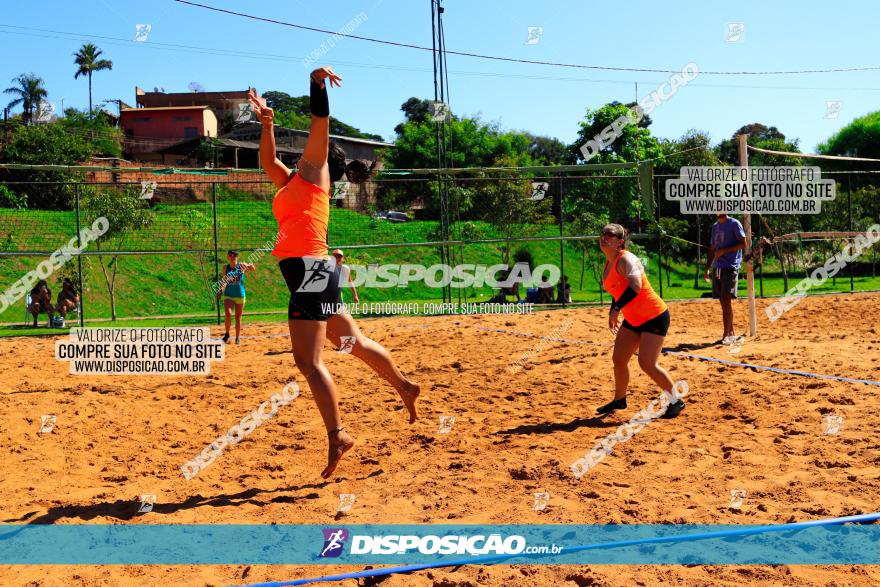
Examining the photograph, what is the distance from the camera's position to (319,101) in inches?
169

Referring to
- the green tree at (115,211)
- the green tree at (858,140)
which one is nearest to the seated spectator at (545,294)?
the green tree at (115,211)

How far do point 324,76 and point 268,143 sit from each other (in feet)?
1.98

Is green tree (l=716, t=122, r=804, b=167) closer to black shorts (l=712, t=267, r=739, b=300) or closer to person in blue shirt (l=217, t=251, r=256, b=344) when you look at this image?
black shorts (l=712, t=267, r=739, b=300)

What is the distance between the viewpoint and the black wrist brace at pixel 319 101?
428 centimetres

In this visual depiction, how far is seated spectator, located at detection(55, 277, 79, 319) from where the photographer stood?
1590 cm

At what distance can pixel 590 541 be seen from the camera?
139 inches

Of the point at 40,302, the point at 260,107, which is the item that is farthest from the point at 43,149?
the point at 260,107

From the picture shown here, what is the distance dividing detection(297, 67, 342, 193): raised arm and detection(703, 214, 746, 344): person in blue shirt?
7266 mm

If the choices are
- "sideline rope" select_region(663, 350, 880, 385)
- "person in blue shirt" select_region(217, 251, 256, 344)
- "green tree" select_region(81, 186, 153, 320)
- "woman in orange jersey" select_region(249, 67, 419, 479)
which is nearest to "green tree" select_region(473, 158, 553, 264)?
"person in blue shirt" select_region(217, 251, 256, 344)

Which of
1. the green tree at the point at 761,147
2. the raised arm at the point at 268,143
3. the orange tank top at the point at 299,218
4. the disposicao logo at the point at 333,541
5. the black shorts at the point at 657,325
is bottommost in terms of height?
the disposicao logo at the point at 333,541

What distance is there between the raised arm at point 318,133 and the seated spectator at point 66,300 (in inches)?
536

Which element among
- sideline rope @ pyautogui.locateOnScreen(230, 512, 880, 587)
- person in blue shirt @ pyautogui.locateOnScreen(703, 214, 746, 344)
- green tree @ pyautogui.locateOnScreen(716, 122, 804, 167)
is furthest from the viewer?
green tree @ pyautogui.locateOnScreen(716, 122, 804, 167)

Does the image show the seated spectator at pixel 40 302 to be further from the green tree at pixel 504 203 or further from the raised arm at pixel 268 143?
the raised arm at pixel 268 143

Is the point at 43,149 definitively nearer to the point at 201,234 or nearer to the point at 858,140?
the point at 201,234
